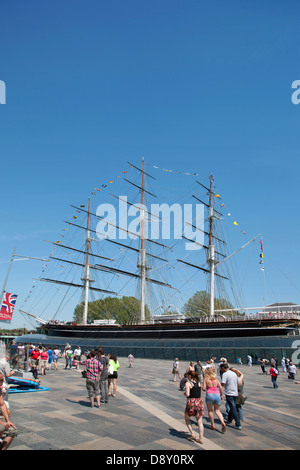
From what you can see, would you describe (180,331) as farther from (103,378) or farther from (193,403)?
(193,403)

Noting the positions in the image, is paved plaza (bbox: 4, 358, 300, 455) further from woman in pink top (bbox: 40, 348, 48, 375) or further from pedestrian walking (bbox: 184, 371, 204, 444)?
woman in pink top (bbox: 40, 348, 48, 375)

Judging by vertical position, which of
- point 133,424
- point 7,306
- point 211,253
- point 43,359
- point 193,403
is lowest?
point 133,424

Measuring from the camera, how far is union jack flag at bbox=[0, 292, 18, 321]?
16.3 metres

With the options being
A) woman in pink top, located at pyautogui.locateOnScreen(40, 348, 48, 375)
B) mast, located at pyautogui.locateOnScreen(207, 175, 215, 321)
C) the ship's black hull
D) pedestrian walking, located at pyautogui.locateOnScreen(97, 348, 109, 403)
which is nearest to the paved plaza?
pedestrian walking, located at pyautogui.locateOnScreen(97, 348, 109, 403)

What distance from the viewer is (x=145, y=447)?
599 centimetres

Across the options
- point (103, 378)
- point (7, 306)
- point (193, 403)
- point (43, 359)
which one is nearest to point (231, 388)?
point (193, 403)

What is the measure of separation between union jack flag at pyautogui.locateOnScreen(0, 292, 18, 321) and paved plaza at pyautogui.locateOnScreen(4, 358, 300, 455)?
5.35 m

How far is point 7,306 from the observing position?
16.8 metres

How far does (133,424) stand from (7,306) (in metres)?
11.3

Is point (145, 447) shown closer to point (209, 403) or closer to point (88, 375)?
point (209, 403)

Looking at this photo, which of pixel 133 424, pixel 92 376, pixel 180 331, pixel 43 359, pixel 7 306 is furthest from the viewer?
pixel 180 331

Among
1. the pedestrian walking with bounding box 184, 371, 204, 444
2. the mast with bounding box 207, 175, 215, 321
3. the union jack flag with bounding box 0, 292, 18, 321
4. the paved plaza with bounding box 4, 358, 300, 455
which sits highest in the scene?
the mast with bounding box 207, 175, 215, 321

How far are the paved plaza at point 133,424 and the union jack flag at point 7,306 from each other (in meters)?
5.35
